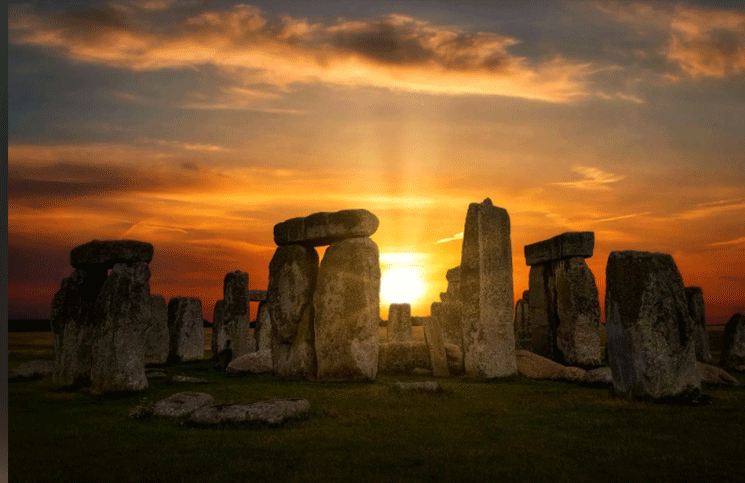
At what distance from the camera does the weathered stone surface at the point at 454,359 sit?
645 inches

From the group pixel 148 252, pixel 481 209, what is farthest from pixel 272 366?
pixel 481 209

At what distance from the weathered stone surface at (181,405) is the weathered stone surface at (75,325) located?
467cm

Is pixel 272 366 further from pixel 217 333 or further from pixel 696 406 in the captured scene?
pixel 696 406

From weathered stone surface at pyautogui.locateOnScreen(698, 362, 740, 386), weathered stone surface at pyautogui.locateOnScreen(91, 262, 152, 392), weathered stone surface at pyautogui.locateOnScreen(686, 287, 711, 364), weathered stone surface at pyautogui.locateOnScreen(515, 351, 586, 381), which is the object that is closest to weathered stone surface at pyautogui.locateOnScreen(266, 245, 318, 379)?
weathered stone surface at pyautogui.locateOnScreen(91, 262, 152, 392)

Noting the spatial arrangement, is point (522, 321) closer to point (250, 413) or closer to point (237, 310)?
point (237, 310)

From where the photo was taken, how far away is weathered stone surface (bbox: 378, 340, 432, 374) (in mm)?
17125

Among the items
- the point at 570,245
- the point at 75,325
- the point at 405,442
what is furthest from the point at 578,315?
the point at 75,325

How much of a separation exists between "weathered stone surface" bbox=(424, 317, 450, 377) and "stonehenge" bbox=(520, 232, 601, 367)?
5.01m

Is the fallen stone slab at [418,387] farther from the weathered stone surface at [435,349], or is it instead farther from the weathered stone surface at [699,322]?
the weathered stone surface at [699,322]

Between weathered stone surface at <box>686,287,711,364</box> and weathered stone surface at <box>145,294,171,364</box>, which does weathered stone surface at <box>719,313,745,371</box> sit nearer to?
weathered stone surface at <box>686,287,711,364</box>

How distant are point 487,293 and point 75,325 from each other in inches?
356

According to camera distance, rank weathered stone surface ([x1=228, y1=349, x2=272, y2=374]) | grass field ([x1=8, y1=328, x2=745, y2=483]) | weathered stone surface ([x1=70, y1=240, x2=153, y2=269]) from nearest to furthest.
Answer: grass field ([x1=8, y1=328, x2=745, y2=483]) → weathered stone surface ([x1=70, y1=240, x2=153, y2=269]) → weathered stone surface ([x1=228, y1=349, x2=272, y2=374])

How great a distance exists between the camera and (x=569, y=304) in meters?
19.7

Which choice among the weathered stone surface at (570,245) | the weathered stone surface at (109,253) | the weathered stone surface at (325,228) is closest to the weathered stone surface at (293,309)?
the weathered stone surface at (325,228)
